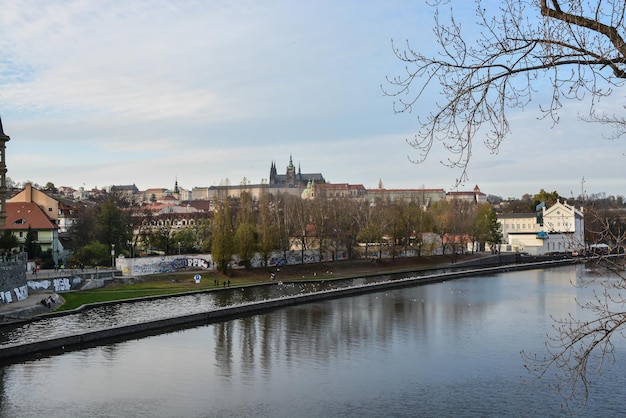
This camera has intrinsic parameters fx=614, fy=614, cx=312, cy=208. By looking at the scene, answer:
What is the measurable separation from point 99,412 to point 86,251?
110 feet

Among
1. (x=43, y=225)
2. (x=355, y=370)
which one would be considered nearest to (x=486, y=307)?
(x=355, y=370)

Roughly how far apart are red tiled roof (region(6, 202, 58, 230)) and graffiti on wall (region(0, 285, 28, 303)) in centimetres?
1766

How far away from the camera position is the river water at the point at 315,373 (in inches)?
656

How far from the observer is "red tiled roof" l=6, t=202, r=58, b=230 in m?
50.1

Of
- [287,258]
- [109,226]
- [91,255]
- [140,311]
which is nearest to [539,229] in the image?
[287,258]

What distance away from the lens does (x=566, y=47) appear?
5.10 m

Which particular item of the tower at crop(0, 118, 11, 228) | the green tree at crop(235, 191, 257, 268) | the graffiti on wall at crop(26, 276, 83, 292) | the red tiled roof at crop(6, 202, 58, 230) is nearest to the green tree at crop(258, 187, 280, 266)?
the green tree at crop(235, 191, 257, 268)

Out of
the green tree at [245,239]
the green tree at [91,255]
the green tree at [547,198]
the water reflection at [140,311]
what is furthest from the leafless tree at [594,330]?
the green tree at [547,198]

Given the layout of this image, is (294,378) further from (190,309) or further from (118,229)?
(118,229)

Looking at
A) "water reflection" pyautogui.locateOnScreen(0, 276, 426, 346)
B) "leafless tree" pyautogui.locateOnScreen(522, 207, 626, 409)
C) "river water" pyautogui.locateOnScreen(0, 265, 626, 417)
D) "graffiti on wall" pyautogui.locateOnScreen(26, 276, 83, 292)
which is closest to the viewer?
"leafless tree" pyautogui.locateOnScreen(522, 207, 626, 409)

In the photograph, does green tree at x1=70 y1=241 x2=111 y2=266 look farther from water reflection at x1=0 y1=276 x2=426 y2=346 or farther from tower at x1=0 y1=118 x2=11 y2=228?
tower at x1=0 y1=118 x2=11 y2=228

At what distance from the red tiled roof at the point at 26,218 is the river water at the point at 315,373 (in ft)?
88.4

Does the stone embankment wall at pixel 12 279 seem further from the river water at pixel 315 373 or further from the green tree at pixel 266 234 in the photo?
the green tree at pixel 266 234

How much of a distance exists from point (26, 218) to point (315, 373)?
38.9 m
